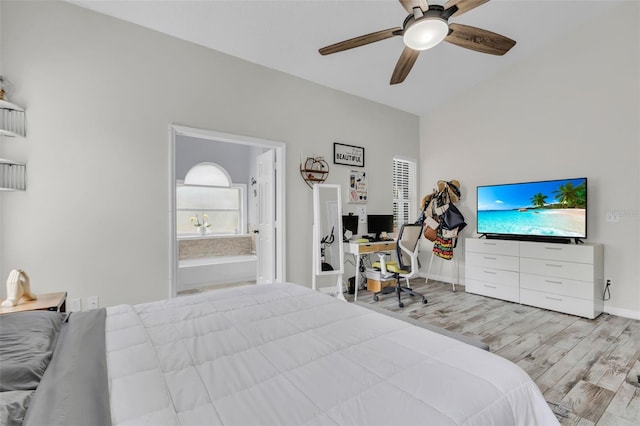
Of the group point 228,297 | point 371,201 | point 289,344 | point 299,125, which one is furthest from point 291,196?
point 289,344

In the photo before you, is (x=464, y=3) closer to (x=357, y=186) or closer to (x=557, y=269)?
(x=357, y=186)

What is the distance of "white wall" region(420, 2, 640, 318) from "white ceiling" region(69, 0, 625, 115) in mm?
278

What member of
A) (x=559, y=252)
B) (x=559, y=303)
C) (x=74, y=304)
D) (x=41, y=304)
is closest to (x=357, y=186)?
(x=559, y=252)

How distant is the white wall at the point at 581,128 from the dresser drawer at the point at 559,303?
0.44m

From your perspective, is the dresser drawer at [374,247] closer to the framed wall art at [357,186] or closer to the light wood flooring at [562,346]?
the light wood flooring at [562,346]

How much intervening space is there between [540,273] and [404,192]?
2.35m

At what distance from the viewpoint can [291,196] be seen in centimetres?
392

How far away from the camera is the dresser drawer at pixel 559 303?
3299mm

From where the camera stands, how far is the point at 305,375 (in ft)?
3.29

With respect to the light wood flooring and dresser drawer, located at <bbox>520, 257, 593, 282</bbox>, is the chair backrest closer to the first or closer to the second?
the light wood flooring

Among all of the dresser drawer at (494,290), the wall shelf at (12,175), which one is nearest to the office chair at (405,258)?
the dresser drawer at (494,290)

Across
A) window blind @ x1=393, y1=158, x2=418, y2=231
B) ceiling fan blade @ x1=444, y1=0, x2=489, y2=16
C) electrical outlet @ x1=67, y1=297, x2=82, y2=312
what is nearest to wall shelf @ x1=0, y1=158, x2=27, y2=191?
electrical outlet @ x1=67, y1=297, x2=82, y2=312

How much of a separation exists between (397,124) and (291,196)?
2382 mm

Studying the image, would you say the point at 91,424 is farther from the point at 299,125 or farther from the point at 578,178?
the point at 578,178
